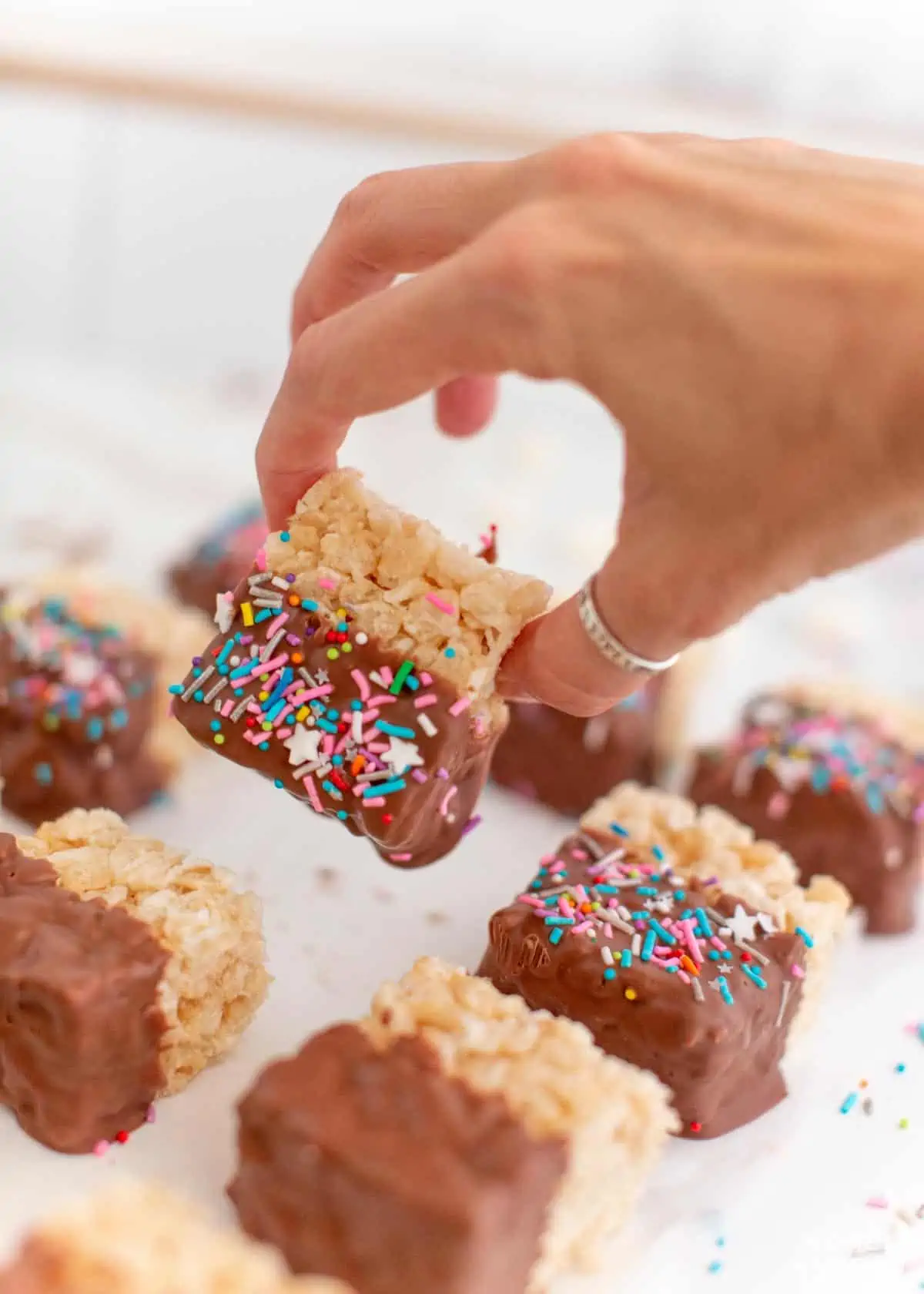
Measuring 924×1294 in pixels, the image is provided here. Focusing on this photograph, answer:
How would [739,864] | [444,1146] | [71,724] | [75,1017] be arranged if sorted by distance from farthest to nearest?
[71,724] → [739,864] → [75,1017] → [444,1146]

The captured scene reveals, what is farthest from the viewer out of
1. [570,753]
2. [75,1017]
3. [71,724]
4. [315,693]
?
[570,753]

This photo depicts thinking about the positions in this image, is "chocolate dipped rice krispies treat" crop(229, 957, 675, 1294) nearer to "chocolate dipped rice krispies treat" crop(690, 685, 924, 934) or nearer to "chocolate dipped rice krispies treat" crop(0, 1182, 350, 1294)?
"chocolate dipped rice krispies treat" crop(0, 1182, 350, 1294)

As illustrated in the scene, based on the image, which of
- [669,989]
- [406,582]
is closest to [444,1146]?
[669,989]

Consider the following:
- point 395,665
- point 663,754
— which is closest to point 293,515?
point 395,665

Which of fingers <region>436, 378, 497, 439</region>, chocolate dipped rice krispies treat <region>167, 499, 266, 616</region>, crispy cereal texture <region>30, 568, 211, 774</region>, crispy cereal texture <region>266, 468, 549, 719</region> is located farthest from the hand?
chocolate dipped rice krispies treat <region>167, 499, 266, 616</region>

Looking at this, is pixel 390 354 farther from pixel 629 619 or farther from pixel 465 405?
pixel 465 405

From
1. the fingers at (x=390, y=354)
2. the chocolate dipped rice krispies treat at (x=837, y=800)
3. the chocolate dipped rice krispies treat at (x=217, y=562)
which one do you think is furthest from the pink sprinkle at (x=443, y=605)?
the chocolate dipped rice krispies treat at (x=217, y=562)

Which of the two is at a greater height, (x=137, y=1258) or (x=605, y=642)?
(x=605, y=642)

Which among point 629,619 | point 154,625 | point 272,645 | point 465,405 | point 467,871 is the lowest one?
point 467,871

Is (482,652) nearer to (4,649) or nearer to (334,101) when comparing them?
(4,649)
